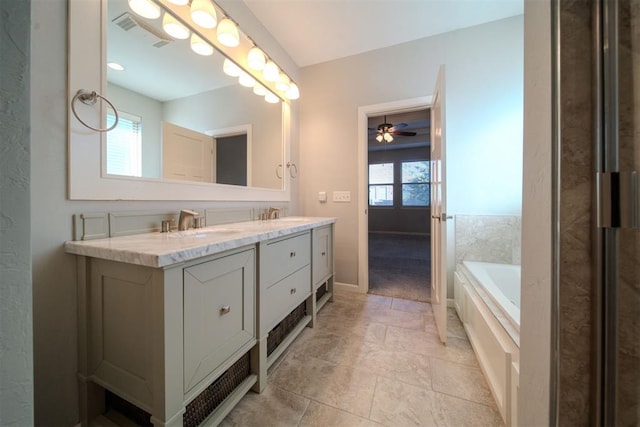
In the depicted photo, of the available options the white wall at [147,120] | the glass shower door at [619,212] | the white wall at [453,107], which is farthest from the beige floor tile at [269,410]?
the white wall at [453,107]

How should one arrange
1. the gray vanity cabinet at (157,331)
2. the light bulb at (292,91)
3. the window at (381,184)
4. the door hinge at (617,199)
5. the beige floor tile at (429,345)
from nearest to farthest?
the door hinge at (617,199) → the gray vanity cabinet at (157,331) → the beige floor tile at (429,345) → the light bulb at (292,91) → the window at (381,184)

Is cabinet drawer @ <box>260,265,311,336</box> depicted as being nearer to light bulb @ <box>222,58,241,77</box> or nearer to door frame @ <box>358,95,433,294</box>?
door frame @ <box>358,95,433,294</box>

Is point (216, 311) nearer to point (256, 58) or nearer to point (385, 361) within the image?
point (385, 361)

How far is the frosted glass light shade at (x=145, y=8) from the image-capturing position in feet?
3.84

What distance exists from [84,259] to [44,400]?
0.53m

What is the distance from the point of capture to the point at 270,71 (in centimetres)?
206

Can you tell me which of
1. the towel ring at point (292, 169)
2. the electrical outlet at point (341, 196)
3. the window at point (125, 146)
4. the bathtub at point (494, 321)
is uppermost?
the towel ring at point (292, 169)

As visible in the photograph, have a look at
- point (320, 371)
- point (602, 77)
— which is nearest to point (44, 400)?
point (320, 371)

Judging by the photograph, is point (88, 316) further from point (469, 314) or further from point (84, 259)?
point (469, 314)

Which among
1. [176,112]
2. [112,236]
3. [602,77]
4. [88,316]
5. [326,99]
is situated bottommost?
[88,316]

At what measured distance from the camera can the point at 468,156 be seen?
6.90ft

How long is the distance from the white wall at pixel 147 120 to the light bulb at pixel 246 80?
30.6 inches

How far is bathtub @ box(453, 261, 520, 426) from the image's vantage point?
3.24ft

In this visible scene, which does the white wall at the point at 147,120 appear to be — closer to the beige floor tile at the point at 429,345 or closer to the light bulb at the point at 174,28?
the light bulb at the point at 174,28
